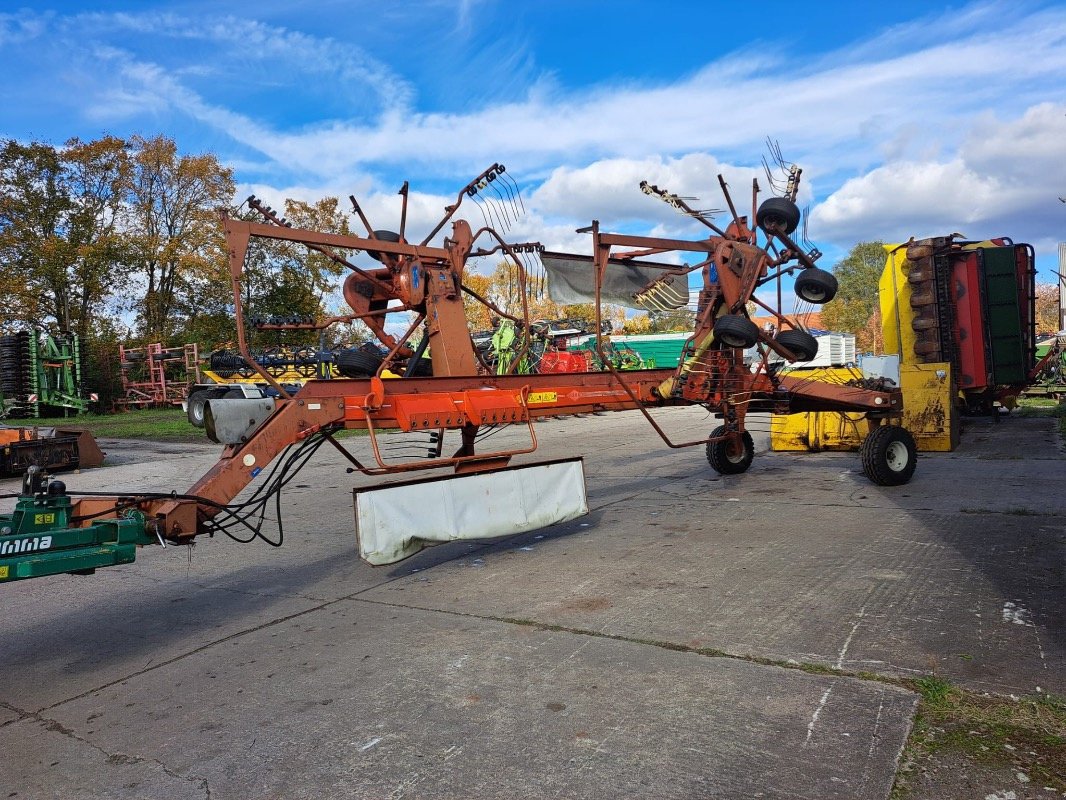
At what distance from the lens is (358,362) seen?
7.29 m

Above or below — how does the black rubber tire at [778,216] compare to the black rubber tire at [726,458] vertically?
above

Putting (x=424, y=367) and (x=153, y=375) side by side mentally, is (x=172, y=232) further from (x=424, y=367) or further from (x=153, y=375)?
(x=424, y=367)

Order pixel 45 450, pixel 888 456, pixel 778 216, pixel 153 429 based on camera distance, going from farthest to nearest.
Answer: pixel 153 429
pixel 45 450
pixel 888 456
pixel 778 216

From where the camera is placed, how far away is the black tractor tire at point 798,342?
8.43 metres

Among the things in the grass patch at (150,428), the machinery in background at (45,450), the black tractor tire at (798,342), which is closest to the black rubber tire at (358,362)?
the black tractor tire at (798,342)

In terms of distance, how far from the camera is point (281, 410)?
18.2 feet

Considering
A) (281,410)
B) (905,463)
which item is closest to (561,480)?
(281,410)

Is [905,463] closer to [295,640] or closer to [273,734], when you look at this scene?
[295,640]

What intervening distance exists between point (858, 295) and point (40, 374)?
61.2m

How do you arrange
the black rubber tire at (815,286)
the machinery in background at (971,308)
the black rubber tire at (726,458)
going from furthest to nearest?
the machinery in background at (971,308) < the black rubber tire at (726,458) < the black rubber tire at (815,286)

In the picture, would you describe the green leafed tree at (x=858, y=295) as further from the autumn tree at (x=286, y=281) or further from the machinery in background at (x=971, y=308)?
the machinery in background at (x=971, y=308)

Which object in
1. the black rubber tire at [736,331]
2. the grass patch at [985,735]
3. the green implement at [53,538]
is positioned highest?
the black rubber tire at [736,331]

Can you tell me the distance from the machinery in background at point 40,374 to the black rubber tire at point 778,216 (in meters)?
27.5

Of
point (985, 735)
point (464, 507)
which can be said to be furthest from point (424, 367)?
point (985, 735)
